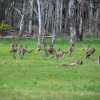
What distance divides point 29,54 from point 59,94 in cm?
1683

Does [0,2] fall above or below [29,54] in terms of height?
above

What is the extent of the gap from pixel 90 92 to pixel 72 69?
6726 mm

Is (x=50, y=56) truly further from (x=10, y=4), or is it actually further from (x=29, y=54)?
(x=10, y=4)

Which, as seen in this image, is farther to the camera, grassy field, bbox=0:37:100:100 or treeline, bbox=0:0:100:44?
treeline, bbox=0:0:100:44

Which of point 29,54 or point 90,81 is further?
point 29,54

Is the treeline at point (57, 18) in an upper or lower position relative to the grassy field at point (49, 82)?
upper

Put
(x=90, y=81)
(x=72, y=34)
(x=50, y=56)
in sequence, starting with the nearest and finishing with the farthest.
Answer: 1. (x=90, y=81)
2. (x=50, y=56)
3. (x=72, y=34)

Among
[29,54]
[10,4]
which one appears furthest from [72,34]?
[10,4]

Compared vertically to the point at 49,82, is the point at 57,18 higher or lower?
higher

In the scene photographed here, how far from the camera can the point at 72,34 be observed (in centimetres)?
4381

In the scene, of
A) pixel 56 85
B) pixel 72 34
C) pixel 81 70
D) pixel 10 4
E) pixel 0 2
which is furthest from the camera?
pixel 10 4

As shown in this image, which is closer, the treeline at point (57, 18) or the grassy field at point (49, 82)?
the grassy field at point (49, 82)

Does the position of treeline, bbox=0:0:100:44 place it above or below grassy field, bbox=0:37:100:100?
above

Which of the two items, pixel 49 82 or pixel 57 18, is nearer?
pixel 49 82
